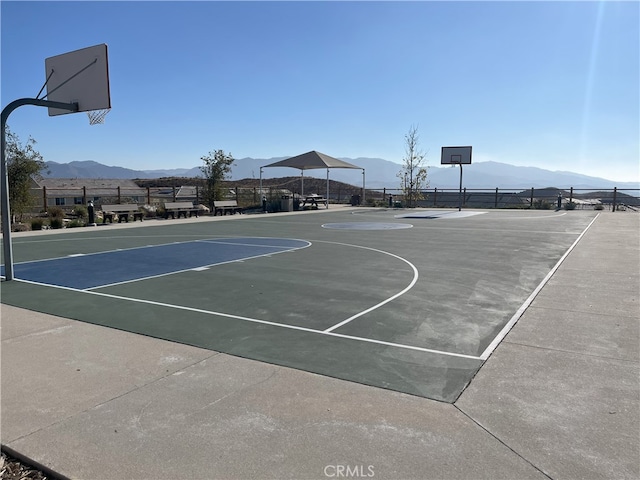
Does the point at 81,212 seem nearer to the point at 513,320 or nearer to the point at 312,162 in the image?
the point at 312,162

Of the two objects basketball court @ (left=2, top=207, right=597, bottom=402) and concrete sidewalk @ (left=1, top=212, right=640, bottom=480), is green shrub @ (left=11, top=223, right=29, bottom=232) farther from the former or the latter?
concrete sidewalk @ (left=1, top=212, right=640, bottom=480)

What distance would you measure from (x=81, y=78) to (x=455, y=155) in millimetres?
30115

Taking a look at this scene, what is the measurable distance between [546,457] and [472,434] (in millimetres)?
463

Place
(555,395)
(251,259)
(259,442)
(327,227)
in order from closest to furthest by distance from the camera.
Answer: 1. (259,442)
2. (555,395)
3. (251,259)
4. (327,227)

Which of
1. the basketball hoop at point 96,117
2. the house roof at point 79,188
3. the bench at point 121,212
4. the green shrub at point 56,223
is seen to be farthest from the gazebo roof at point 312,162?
the basketball hoop at point 96,117

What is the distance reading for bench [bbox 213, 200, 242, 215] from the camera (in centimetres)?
2691

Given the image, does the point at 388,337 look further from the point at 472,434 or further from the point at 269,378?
the point at 472,434

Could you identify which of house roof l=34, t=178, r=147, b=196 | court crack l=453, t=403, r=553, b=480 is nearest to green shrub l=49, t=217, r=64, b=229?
house roof l=34, t=178, r=147, b=196

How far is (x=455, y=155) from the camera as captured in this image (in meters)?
35.1

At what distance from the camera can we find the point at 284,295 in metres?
7.25

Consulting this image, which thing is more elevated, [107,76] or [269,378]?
[107,76]

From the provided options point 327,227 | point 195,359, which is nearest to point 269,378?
point 195,359

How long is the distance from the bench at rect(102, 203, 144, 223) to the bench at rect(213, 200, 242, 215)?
16.2ft

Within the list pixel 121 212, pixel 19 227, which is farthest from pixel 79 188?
pixel 19 227
